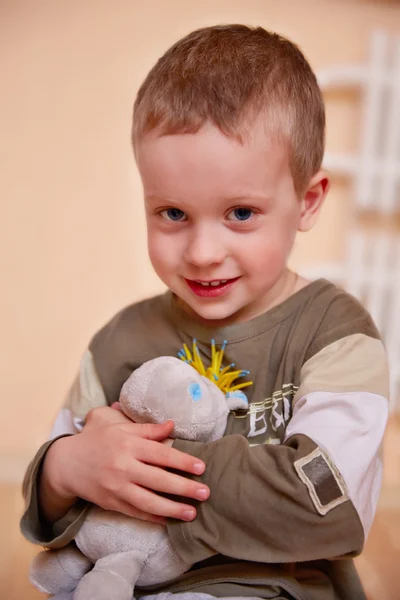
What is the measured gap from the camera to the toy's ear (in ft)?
3.03

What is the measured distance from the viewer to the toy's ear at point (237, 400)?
36.4 inches

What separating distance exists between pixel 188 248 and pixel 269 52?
0.89 ft

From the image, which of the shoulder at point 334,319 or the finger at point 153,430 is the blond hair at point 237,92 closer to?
the shoulder at point 334,319

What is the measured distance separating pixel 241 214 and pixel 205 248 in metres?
0.07

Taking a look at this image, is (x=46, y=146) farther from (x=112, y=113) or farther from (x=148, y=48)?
(x=148, y=48)

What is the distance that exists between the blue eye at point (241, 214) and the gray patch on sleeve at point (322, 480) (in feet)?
0.93

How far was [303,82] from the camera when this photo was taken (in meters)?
0.95

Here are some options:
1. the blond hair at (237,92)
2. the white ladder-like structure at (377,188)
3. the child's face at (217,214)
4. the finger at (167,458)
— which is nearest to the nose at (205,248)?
the child's face at (217,214)

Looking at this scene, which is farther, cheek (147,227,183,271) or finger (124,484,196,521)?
cheek (147,227,183,271)

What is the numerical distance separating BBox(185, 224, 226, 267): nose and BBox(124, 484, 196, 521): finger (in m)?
0.27

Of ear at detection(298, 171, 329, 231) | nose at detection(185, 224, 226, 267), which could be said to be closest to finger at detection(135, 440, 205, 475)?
nose at detection(185, 224, 226, 267)

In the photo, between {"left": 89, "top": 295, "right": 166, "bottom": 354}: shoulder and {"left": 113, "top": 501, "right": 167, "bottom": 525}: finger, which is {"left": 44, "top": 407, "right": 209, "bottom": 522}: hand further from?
{"left": 89, "top": 295, "right": 166, "bottom": 354}: shoulder

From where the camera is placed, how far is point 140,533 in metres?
0.85

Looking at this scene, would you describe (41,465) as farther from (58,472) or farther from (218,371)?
(218,371)
